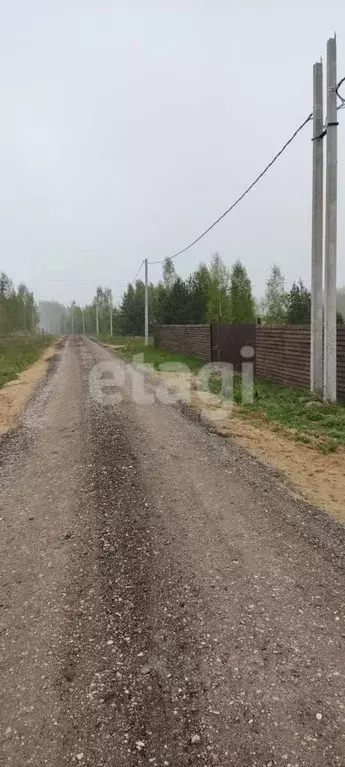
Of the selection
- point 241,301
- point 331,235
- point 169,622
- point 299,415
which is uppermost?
point 241,301

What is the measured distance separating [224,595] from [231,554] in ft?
1.75

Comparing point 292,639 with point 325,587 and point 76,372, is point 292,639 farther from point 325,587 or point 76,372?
point 76,372

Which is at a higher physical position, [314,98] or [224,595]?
[314,98]

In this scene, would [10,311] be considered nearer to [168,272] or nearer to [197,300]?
[168,272]

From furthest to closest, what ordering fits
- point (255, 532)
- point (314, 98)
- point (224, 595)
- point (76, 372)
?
point (76, 372) → point (314, 98) → point (255, 532) → point (224, 595)

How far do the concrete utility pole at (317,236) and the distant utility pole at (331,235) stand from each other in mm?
548

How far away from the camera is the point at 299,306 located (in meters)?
30.9

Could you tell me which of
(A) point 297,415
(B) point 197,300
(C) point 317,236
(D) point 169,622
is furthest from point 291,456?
(B) point 197,300

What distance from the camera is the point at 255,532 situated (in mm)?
3803

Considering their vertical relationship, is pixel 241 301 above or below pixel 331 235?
above

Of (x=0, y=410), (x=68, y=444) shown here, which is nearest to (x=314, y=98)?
(x=68, y=444)

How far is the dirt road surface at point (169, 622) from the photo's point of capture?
195cm

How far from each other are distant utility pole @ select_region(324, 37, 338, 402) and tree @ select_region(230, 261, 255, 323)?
29.3 meters

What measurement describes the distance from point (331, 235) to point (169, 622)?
7.87 metres
